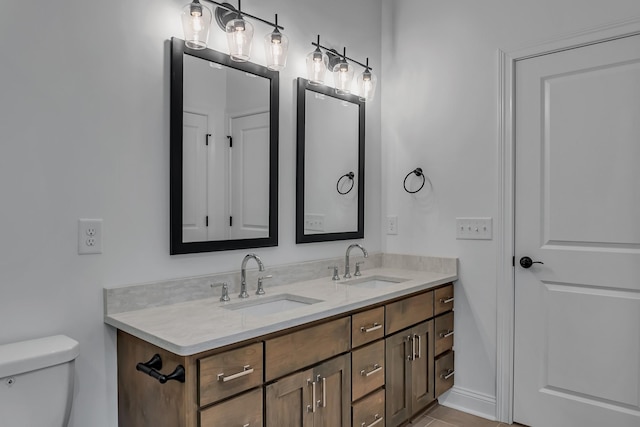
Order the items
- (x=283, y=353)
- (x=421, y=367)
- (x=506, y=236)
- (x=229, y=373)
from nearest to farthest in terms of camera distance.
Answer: (x=229, y=373) < (x=283, y=353) < (x=421, y=367) < (x=506, y=236)

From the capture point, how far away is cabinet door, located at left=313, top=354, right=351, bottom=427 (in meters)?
1.73

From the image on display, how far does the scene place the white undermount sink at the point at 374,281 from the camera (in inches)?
98.0

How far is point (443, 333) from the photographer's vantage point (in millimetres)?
2557

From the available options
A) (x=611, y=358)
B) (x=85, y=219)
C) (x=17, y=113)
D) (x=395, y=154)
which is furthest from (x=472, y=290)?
(x=17, y=113)

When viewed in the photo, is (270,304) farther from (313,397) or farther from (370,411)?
(370,411)

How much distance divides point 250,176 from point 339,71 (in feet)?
2.95

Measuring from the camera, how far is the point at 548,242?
7.72 feet

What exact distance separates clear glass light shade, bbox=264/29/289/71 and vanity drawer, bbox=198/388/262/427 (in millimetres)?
1476

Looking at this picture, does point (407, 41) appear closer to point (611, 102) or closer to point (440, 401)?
point (611, 102)

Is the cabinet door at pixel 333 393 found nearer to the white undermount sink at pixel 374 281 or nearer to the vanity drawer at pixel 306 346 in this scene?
the vanity drawer at pixel 306 346

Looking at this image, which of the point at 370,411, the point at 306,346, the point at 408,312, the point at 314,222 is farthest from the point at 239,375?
the point at 314,222

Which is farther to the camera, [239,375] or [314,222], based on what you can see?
[314,222]

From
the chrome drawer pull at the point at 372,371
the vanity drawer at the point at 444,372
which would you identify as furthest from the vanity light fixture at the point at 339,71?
the vanity drawer at the point at 444,372

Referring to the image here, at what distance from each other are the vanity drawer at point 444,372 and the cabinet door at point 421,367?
0.24ft
